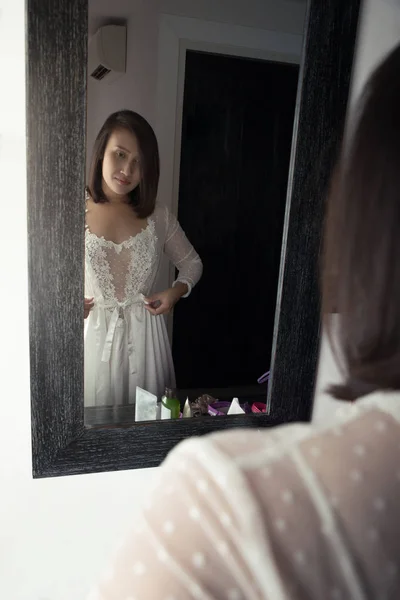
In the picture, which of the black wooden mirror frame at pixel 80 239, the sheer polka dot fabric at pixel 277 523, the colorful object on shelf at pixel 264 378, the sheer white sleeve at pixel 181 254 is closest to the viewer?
the sheer polka dot fabric at pixel 277 523

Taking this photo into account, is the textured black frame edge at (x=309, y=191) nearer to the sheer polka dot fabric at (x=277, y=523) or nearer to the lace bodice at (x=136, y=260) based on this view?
the lace bodice at (x=136, y=260)

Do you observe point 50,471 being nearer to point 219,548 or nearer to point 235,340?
point 235,340

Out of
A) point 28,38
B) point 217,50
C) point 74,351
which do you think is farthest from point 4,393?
point 217,50

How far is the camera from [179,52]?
2.05ft

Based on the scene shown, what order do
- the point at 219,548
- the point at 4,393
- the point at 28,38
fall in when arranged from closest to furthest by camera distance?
the point at 219,548
the point at 28,38
the point at 4,393

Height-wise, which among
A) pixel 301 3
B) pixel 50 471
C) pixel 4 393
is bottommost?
pixel 50 471

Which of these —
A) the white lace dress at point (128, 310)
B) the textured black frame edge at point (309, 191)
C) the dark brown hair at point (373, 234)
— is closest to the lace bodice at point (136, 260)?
the white lace dress at point (128, 310)

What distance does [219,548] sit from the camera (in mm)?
273

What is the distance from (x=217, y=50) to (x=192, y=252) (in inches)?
11.0

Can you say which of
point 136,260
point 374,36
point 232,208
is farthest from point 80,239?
point 374,36

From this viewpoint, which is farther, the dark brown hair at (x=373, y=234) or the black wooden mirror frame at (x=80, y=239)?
the black wooden mirror frame at (x=80, y=239)

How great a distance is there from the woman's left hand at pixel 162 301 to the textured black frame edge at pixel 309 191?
0.59 feet

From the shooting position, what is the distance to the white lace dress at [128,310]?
661 mm

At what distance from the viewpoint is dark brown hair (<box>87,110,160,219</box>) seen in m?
0.61
